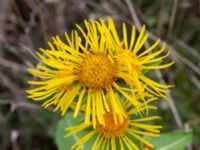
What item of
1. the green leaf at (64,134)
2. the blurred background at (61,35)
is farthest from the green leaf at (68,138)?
the blurred background at (61,35)

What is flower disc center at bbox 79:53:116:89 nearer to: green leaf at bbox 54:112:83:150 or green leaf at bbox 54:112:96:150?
green leaf at bbox 54:112:96:150

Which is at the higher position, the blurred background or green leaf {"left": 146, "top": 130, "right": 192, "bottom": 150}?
the blurred background

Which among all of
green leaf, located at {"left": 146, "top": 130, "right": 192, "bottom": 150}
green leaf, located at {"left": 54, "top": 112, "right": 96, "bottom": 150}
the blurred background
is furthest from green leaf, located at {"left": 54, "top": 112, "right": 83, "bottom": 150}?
the blurred background

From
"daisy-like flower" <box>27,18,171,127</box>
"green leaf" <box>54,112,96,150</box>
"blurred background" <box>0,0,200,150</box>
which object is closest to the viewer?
"daisy-like flower" <box>27,18,171,127</box>

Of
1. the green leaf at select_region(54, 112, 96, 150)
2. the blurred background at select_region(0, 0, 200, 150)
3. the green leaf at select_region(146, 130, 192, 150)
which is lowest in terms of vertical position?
the green leaf at select_region(146, 130, 192, 150)

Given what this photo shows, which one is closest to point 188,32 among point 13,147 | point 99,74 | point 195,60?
point 195,60

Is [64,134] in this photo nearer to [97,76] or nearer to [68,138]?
[68,138]

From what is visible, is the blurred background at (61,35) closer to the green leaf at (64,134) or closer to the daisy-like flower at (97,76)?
the green leaf at (64,134)

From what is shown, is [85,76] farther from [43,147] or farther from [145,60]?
[43,147]

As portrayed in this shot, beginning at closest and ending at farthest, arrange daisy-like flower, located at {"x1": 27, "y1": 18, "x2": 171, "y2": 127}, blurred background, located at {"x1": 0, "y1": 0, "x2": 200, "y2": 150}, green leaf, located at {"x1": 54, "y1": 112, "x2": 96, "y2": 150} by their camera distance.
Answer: daisy-like flower, located at {"x1": 27, "y1": 18, "x2": 171, "y2": 127}
green leaf, located at {"x1": 54, "y1": 112, "x2": 96, "y2": 150}
blurred background, located at {"x1": 0, "y1": 0, "x2": 200, "y2": 150}
